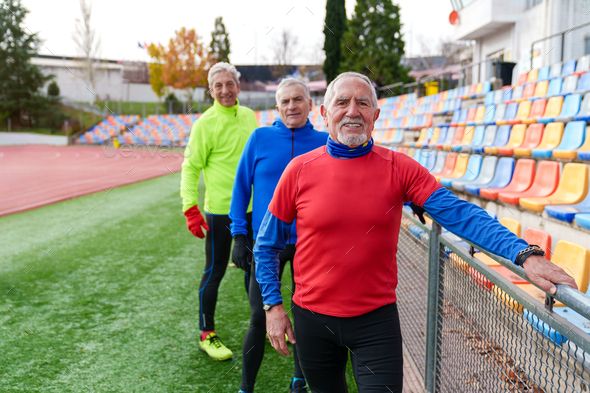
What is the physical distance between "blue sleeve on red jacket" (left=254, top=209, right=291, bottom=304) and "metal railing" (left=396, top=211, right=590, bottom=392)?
762mm

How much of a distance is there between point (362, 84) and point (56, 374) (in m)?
2.62

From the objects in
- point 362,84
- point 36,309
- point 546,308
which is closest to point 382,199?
point 362,84

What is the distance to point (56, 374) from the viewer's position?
2.75 metres

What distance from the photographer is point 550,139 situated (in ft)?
16.3

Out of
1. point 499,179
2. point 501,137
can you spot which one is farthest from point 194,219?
point 501,137

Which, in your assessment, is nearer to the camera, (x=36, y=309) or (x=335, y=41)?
(x=36, y=309)

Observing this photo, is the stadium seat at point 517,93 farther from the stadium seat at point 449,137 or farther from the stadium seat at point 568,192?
the stadium seat at point 568,192

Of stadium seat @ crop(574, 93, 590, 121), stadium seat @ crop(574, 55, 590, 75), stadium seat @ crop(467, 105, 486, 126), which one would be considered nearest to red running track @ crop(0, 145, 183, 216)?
stadium seat @ crop(467, 105, 486, 126)

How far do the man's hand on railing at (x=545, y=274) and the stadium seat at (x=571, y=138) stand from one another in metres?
3.57

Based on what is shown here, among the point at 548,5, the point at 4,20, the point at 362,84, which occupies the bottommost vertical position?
the point at 362,84

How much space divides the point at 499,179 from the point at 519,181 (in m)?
0.34

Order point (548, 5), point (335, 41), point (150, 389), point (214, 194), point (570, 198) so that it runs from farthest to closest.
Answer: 1. point (335, 41)
2. point (548, 5)
3. point (570, 198)
4. point (214, 194)
5. point (150, 389)

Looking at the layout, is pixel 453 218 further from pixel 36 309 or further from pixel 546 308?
pixel 36 309

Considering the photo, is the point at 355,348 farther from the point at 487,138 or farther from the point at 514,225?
the point at 487,138
